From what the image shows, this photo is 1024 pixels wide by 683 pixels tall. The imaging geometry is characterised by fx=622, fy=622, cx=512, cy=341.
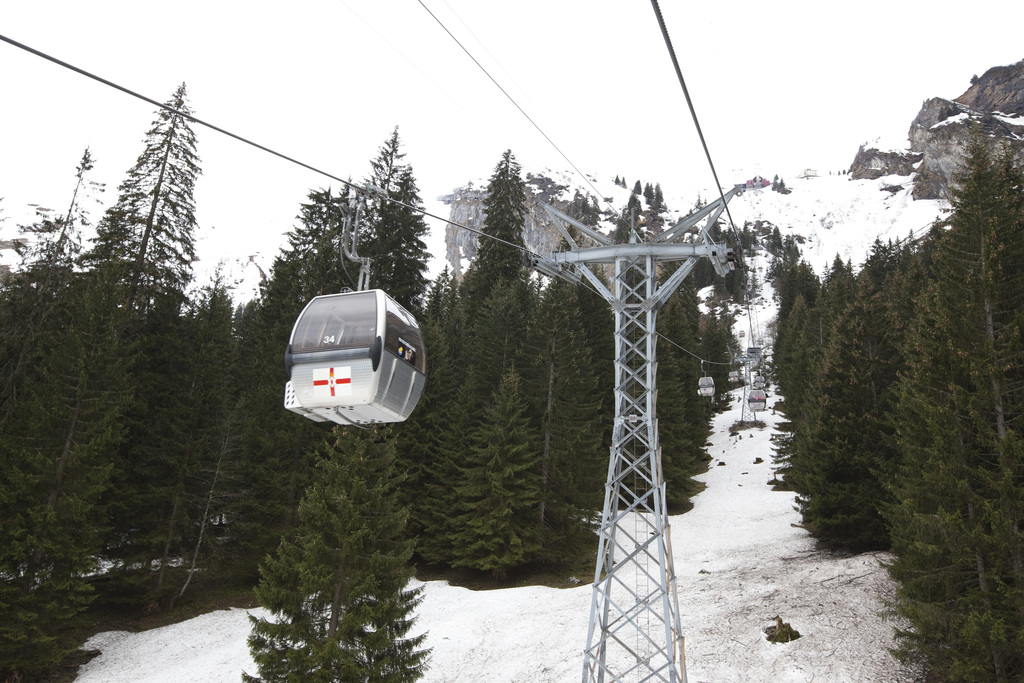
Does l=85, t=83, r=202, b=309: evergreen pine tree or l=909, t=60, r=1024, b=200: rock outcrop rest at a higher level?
l=909, t=60, r=1024, b=200: rock outcrop

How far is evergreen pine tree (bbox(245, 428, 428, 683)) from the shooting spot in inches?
558

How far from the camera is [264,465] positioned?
84.0ft

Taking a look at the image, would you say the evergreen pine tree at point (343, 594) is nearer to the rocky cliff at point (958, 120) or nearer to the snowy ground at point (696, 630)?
the snowy ground at point (696, 630)

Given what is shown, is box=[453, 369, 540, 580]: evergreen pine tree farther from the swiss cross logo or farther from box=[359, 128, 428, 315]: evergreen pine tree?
the swiss cross logo

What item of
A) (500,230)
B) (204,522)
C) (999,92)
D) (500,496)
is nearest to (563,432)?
(500,496)

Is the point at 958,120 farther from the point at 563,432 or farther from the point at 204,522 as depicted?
the point at 204,522

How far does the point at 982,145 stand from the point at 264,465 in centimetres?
2631

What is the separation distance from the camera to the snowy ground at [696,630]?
50.6ft

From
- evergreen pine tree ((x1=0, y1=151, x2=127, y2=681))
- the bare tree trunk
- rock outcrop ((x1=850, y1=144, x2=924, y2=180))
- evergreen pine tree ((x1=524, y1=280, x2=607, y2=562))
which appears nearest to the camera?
evergreen pine tree ((x1=0, y1=151, x2=127, y2=681))

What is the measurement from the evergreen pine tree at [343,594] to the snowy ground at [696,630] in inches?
148

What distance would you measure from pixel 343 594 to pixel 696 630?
388 inches

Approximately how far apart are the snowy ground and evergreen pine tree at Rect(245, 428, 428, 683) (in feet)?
12.3

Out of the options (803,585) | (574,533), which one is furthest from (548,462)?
(803,585)

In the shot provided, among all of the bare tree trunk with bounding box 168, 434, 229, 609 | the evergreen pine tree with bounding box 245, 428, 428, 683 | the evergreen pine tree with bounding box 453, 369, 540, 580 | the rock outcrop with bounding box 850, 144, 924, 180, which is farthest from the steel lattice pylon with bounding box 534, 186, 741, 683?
the rock outcrop with bounding box 850, 144, 924, 180
